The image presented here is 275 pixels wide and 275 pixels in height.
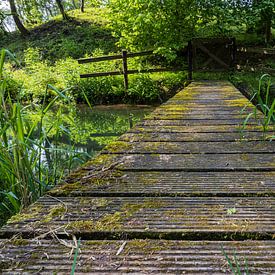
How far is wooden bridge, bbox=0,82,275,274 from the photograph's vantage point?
31.2 inches

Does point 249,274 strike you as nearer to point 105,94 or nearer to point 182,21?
point 105,94

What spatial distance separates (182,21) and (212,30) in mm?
1328

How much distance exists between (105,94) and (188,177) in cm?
778

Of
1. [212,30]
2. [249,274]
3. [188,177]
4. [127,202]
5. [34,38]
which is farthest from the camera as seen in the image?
[34,38]

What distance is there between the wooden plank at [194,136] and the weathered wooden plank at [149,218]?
1004 millimetres

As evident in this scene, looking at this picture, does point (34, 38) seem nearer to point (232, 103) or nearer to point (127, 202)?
point (232, 103)

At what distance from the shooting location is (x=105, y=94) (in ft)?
29.5

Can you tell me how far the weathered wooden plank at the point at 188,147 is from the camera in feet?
6.08

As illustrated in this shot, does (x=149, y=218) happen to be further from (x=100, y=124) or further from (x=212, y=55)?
(x=212, y=55)

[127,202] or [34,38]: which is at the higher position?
[34,38]

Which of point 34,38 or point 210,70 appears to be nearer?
point 210,70

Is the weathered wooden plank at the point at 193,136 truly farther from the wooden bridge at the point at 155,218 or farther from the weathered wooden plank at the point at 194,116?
the weathered wooden plank at the point at 194,116

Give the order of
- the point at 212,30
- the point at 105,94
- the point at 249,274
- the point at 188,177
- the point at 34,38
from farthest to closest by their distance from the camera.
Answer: the point at 34,38
the point at 212,30
the point at 105,94
the point at 188,177
the point at 249,274

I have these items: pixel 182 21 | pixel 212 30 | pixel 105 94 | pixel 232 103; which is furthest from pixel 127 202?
pixel 212 30
